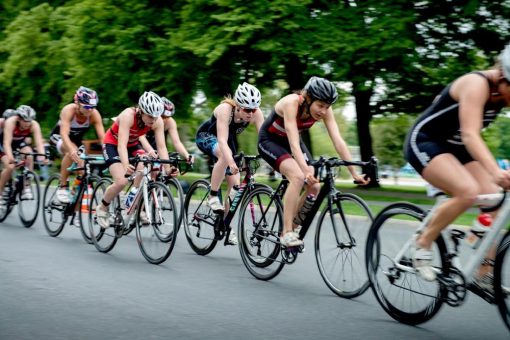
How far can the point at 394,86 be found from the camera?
2031cm

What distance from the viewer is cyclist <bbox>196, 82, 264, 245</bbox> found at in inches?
304

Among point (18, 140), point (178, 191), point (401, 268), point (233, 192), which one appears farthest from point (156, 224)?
point (18, 140)

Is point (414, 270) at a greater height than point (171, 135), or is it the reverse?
point (171, 135)

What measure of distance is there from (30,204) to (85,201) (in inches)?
95.2

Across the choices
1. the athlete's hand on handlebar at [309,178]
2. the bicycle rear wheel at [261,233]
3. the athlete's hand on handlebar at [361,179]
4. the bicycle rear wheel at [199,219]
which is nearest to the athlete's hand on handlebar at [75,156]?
the bicycle rear wheel at [199,219]

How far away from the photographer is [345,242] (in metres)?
6.28

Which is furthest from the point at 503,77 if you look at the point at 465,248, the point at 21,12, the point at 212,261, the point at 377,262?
the point at 21,12

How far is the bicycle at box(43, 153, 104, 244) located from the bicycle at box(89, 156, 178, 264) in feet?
2.98

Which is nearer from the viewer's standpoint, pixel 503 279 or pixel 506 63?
pixel 506 63

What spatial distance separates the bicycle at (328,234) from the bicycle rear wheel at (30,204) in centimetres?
499

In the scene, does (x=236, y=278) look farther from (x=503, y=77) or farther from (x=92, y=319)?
(x=503, y=77)

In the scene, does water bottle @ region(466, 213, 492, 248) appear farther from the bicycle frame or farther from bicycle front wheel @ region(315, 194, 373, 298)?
bicycle front wheel @ region(315, 194, 373, 298)

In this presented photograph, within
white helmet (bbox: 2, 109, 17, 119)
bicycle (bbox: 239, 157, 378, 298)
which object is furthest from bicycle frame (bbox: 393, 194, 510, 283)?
white helmet (bbox: 2, 109, 17, 119)

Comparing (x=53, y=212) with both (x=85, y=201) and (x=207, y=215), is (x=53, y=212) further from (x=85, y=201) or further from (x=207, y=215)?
(x=207, y=215)
